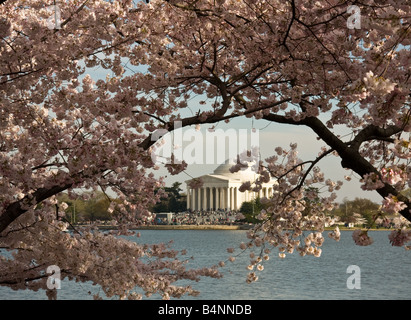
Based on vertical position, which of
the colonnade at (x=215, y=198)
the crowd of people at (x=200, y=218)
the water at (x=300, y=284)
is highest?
the colonnade at (x=215, y=198)

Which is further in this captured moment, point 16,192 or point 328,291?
point 328,291

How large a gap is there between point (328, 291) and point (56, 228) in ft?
102

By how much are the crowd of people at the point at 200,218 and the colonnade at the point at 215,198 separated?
1723mm

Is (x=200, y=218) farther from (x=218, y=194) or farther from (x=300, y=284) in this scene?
(x=300, y=284)

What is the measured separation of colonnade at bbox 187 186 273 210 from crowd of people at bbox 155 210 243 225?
1.72m

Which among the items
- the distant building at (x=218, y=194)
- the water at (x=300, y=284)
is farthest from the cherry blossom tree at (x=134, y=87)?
the distant building at (x=218, y=194)

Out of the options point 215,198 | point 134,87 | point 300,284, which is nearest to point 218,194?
point 215,198

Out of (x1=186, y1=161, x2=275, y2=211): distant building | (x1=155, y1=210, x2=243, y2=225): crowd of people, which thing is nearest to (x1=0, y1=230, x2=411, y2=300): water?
(x1=155, y1=210, x2=243, y2=225): crowd of people

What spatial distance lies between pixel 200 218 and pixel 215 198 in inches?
279

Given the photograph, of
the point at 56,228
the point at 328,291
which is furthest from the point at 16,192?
the point at 328,291

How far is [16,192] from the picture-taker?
8.12m

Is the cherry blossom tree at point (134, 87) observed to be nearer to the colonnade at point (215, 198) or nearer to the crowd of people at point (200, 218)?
the crowd of people at point (200, 218)

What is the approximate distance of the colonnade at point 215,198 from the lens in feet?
411
